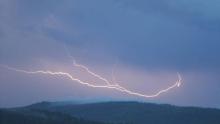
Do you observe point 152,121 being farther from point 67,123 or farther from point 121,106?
point 67,123

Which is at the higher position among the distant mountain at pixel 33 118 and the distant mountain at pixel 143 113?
the distant mountain at pixel 143 113

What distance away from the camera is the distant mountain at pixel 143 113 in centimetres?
9325

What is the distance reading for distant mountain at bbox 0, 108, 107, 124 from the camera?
2312 inches

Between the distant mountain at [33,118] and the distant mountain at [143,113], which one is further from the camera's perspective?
the distant mountain at [143,113]

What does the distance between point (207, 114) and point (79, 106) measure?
3069cm

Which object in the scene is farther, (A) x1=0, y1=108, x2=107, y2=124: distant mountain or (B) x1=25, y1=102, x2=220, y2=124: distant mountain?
(B) x1=25, y1=102, x2=220, y2=124: distant mountain

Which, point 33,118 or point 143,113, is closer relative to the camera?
point 33,118

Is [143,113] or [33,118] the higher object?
[143,113]

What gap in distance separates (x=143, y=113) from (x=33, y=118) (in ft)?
141

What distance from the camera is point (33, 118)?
61000 millimetres

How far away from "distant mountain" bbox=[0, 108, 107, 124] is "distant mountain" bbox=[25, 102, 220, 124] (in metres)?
20.7

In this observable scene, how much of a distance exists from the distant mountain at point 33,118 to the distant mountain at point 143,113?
20730mm

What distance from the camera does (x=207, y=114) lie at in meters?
98.1

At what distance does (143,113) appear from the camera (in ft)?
333
